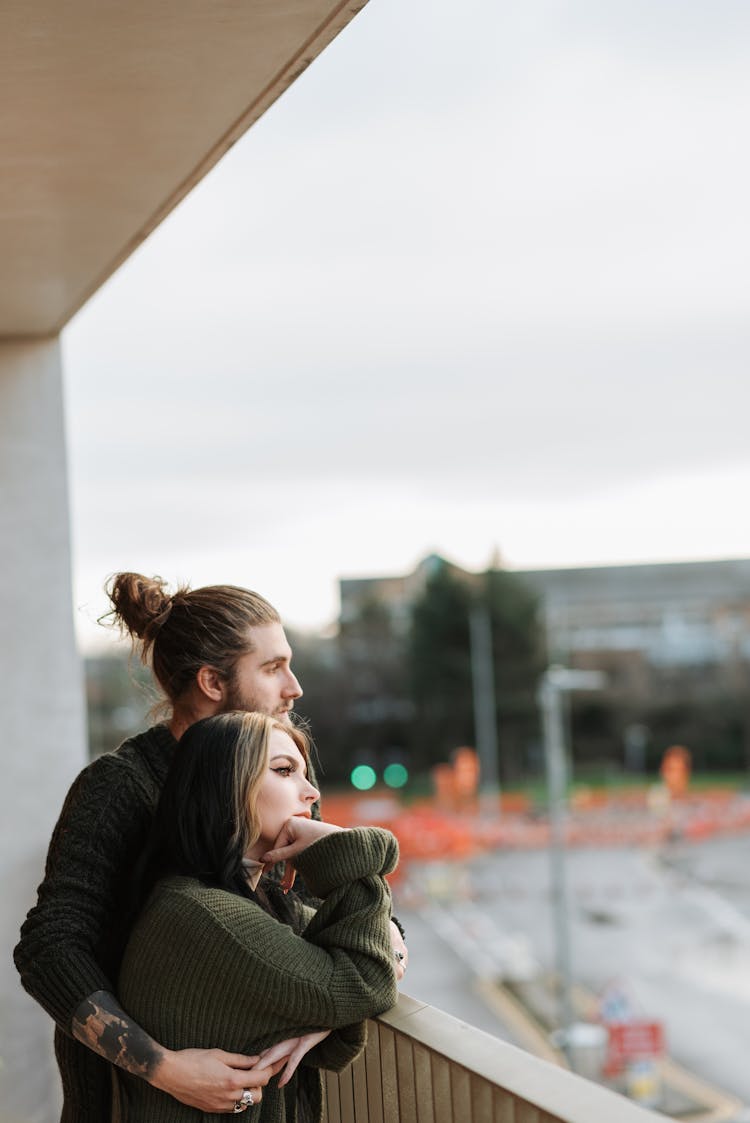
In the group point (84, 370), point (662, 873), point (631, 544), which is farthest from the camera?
point (631, 544)

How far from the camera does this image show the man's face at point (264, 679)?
2006mm

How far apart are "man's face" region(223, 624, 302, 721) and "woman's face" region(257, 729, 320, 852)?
0.27 meters

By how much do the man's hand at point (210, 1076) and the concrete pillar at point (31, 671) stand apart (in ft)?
8.54

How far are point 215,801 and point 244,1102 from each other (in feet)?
1.17

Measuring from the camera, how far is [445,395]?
5434 cm

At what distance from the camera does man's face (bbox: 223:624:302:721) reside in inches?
79.0

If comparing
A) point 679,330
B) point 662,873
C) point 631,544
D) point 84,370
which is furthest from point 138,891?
point 679,330

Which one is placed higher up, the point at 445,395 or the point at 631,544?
the point at 445,395

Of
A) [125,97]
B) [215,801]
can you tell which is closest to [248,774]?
[215,801]

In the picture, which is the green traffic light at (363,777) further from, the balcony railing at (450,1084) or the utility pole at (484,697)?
the balcony railing at (450,1084)

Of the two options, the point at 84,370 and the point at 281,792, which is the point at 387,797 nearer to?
the point at 84,370

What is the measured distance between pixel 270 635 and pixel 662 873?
104 feet

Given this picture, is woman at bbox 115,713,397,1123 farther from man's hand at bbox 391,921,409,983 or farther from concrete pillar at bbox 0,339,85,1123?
concrete pillar at bbox 0,339,85,1123

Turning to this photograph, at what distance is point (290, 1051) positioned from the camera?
1626 millimetres
